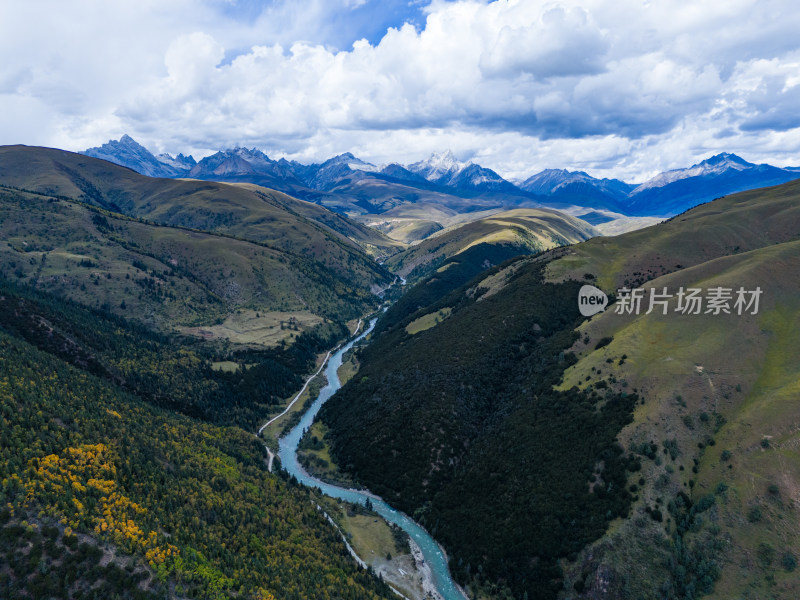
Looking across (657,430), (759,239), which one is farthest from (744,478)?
(759,239)

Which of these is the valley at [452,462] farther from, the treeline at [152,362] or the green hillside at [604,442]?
the treeline at [152,362]

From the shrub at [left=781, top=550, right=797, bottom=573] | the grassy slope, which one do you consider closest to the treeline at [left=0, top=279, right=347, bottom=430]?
the grassy slope

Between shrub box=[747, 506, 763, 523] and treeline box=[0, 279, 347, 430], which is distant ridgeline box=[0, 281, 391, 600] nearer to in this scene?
treeline box=[0, 279, 347, 430]

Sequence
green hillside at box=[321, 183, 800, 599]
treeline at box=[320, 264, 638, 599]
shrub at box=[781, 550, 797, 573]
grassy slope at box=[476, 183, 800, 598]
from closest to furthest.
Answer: shrub at box=[781, 550, 797, 573]
grassy slope at box=[476, 183, 800, 598]
green hillside at box=[321, 183, 800, 599]
treeline at box=[320, 264, 638, 599]

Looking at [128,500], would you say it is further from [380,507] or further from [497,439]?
[497,439]

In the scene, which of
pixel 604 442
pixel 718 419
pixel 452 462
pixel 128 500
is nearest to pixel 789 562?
pixel 718 419

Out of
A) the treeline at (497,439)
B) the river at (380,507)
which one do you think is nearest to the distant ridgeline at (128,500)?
the river at (380,507)
